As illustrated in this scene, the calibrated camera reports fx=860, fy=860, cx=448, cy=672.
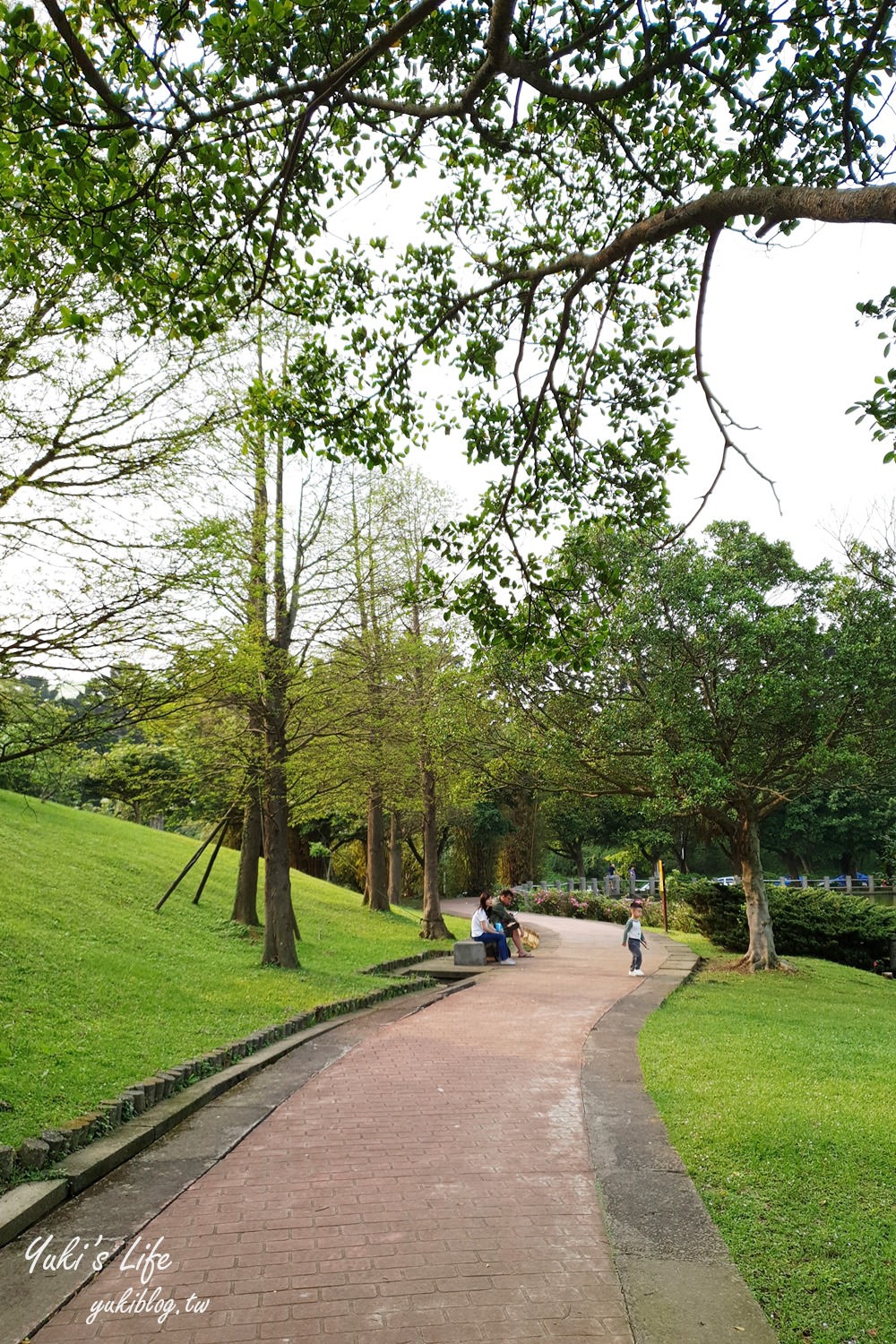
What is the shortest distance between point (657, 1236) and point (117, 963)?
8178 millimetres

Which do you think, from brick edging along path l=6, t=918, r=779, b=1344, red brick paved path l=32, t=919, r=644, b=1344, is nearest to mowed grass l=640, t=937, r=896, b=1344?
brick edging along path l=6, t=918, r=779, b=1344

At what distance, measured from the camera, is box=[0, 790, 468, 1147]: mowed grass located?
680cm

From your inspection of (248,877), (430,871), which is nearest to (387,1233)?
(248,877)

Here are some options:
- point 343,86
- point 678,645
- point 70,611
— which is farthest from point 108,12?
point 678,645

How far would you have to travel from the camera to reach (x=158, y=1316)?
3.67 m

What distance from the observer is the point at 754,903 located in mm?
17750

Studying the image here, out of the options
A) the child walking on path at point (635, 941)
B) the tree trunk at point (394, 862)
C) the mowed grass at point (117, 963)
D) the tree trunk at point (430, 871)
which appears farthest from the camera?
the tree trunk at point (394, 862)

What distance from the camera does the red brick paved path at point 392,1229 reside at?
3607 mm

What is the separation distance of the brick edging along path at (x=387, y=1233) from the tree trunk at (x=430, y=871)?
13445 millimetres

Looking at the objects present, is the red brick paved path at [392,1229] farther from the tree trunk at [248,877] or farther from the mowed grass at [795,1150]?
the tree trunk at [248,877]

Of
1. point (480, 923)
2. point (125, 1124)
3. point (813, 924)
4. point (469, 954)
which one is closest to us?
point (125, 1124)

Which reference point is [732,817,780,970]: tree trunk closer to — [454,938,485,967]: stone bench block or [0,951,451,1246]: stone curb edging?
[454,938,485,967]: stone bench block

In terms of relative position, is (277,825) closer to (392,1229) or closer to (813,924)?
(392,1229)

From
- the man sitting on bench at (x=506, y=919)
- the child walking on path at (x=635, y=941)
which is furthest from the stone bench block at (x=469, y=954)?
the child walking on path at (x=635, y=941)
